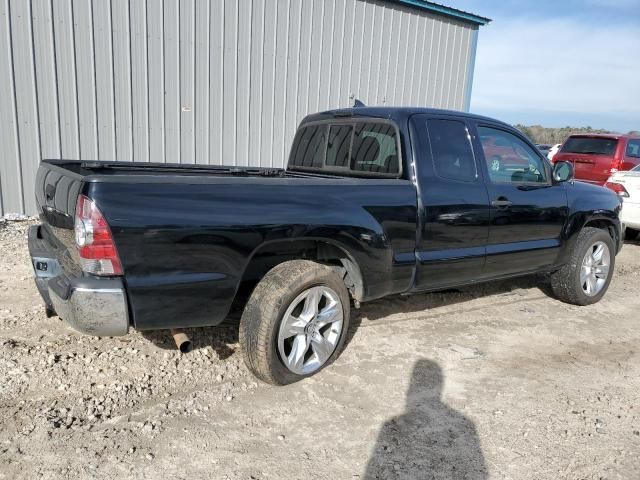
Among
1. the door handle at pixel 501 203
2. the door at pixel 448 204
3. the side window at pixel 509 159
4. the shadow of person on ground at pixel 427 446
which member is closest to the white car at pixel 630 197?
the side window at pixel 509 159

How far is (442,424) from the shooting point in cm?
293

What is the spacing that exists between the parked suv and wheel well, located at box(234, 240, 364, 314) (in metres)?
7.90

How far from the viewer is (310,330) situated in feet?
10.8

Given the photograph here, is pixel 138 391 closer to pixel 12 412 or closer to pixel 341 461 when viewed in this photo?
pixel 12 412

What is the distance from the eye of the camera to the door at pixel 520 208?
4168 mm

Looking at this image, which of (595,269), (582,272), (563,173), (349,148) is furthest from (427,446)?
(595,269)

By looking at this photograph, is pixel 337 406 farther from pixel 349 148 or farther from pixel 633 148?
pixel 633 148

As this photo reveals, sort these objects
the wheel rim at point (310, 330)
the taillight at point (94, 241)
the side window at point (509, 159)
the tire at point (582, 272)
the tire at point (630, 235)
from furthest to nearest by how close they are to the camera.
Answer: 1. the tire at point (630, 235)
2. the tire at point (582, 272)
3. the side window at point (509, 159)
4. the wheel rim at point (310, 330)
5. the taillight at point (94, 241)

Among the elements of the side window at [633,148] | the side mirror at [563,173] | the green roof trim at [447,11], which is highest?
the green roof trim at [447,11]

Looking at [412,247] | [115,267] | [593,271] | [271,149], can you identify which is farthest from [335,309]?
[271,149]

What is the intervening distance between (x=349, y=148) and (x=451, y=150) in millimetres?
811

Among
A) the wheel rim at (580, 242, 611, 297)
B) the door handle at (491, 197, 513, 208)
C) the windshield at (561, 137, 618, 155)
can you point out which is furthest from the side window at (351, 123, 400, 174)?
the windshield at (561, 137, 618, 155)

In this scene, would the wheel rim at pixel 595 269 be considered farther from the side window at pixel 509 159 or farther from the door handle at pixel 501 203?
the door handle at pixel 501 203

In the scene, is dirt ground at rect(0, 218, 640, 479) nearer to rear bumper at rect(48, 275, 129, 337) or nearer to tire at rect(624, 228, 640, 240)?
rear bumper at rect(48, 275, 129, 337)
